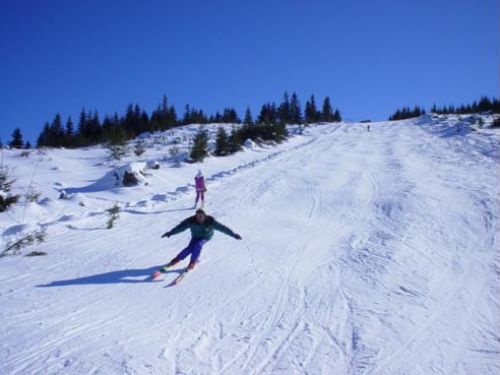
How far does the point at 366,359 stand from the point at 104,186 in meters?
14.3

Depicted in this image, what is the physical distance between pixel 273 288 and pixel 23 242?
216 inches

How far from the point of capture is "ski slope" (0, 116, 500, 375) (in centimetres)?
479

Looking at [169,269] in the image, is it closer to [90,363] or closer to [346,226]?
[90,363]

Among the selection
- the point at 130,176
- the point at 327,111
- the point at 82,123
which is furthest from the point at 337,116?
the point at 130,176

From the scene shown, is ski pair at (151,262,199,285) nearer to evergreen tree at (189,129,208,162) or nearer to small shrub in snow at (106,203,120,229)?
small shrub in snow at (106,203,120,229)

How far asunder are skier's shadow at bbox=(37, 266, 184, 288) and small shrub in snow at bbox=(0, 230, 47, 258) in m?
2.02

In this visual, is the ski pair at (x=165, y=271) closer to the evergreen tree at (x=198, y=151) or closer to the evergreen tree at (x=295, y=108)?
the evergreen tree at (x=198, y=151)

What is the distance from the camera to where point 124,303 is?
241 inches

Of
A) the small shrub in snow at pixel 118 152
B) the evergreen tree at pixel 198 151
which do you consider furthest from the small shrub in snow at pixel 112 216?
the small shrub in snow at pixel 118 152

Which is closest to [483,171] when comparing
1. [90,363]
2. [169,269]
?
[169,269]

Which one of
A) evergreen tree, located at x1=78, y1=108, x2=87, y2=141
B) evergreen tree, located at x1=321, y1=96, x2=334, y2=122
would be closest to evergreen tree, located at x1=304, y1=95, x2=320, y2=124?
evergreen tree, located at x1=321, y1=96, x2=334, y2=122

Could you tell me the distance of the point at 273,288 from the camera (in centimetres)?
676

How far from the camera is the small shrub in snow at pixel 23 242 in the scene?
8098 millimetres

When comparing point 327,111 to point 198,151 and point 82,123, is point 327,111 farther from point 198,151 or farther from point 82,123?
point 198,151
